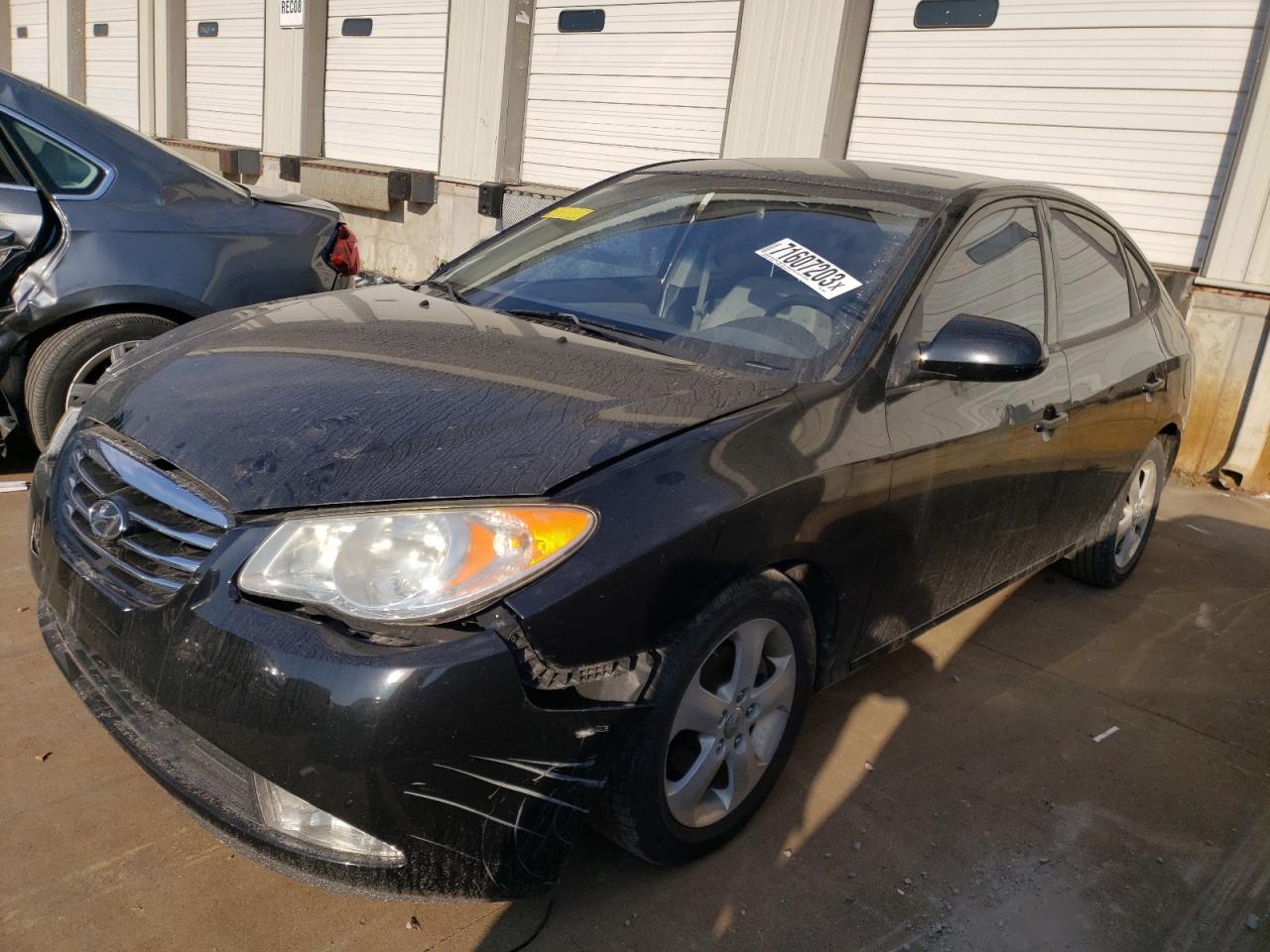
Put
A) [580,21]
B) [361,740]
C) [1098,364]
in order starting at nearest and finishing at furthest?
1. [361,740]
2. [1098,364]
3. [580,21]

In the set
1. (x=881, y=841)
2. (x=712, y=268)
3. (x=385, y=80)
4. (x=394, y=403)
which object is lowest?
(x=881, y=841)

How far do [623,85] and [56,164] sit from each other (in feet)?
20.2

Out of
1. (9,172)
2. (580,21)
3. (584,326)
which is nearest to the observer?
(584,326)

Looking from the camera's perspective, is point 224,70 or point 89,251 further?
point 224,70

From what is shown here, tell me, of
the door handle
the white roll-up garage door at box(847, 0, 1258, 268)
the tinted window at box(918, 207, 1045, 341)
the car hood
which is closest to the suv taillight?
the car hood

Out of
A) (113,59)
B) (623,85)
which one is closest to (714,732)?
Result: (623,85)

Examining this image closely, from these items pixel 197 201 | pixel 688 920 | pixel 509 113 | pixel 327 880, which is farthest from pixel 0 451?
pixel 509 113

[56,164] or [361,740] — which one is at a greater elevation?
[56,164]

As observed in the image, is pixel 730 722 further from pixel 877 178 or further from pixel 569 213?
pixel 569 213

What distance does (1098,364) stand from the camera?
3602 millimetres

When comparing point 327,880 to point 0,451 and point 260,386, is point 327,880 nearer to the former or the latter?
point 260,386

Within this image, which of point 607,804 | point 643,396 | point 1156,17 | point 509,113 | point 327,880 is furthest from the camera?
point 509,113

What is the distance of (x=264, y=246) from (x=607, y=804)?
327 cm

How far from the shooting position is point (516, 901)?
2258mm
